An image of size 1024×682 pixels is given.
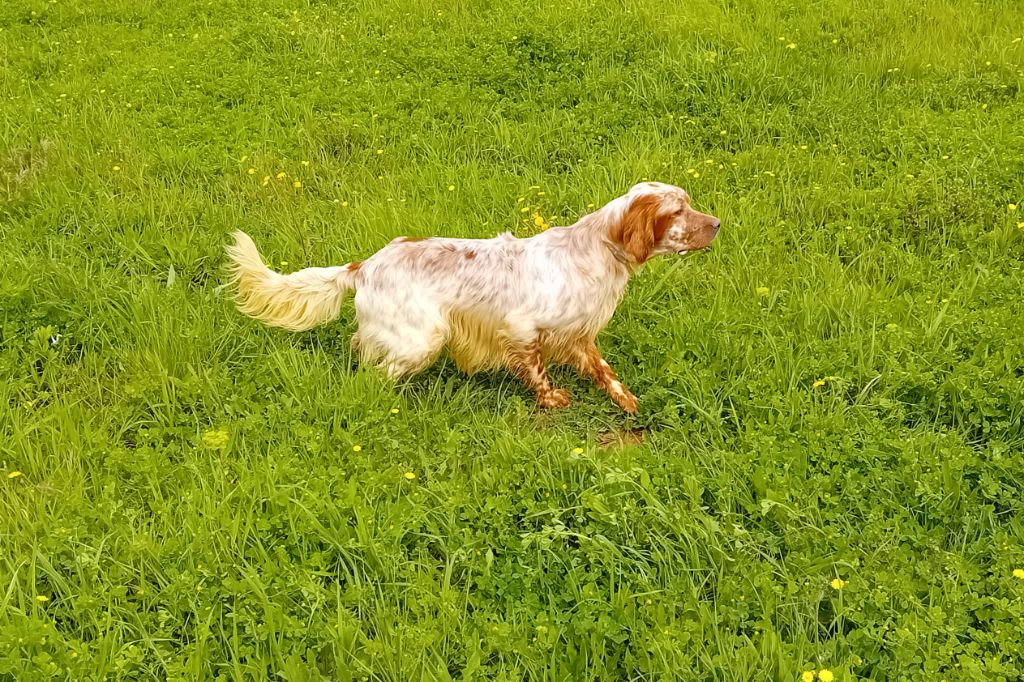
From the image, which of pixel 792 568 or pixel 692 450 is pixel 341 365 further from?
pixel 792 568

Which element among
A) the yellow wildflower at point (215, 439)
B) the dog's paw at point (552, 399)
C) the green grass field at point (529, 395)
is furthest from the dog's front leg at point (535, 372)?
the yellow wildflower at point (215, 439)

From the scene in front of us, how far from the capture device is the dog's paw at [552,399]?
12.7 feet

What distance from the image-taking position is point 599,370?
3871mm

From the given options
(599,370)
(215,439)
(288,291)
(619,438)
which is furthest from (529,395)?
→ (215,439)

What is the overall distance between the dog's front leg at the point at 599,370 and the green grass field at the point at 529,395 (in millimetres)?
125

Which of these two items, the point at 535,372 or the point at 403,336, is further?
the point at 535,372

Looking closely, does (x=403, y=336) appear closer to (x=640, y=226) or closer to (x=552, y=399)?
(x=552, y=399)

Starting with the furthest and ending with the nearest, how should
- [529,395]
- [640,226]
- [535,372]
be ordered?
[529,395]
[535,372]
[640,226]

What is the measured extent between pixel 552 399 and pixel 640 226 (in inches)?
36.3

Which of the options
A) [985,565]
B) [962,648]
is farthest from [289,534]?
[985,565]

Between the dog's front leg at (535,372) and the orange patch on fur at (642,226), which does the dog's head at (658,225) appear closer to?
the orange patch on fur at (642,226)

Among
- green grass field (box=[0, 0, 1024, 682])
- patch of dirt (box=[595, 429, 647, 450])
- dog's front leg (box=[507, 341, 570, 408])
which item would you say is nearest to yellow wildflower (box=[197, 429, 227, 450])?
green grass field (box=[0, 0, 1024, 682])

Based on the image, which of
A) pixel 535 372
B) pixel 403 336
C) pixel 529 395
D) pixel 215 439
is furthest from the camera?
pixel 529 395

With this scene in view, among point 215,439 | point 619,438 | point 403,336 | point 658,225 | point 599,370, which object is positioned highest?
point 658,225
